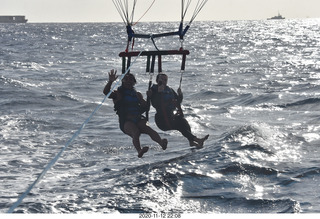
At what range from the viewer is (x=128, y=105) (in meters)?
10.4

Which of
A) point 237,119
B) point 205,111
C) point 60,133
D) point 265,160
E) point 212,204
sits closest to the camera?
point 212,204

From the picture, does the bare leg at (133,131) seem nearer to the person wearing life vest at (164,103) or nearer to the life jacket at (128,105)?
the life jacket at (128,105)

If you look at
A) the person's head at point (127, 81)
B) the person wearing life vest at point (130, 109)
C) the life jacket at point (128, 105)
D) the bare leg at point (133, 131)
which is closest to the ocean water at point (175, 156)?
the bare leg at point (133, 131)

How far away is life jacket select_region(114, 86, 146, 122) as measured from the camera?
34.1ft

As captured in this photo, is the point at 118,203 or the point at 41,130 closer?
the point at 118,203

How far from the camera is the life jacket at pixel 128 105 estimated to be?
10.4 metres

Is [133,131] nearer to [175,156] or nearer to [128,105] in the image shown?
[128,105]

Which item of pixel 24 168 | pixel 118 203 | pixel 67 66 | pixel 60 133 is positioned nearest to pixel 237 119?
pixel 60 133

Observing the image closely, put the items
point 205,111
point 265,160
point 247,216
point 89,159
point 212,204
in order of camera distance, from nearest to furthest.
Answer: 1. point 247,216
2. point 212,204
3. point 265,160
4. point 89,159
5. point 205,111

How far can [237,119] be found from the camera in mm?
16984

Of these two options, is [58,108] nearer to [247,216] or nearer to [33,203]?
[33,203]

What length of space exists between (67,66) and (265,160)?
28661mm

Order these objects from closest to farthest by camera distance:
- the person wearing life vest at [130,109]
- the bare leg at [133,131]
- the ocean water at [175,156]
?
the ocean water at [175,156]
the bare leg at [133,131]
the person wearing life vest at [130,109]

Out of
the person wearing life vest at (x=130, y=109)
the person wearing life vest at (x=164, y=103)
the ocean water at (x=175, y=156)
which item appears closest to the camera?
the ocean water at (x=175, y=156)
